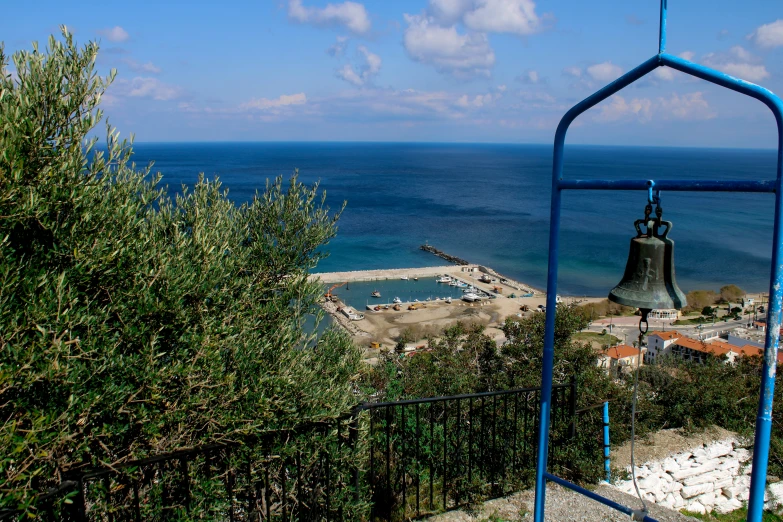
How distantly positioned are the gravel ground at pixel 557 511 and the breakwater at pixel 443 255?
164 feet

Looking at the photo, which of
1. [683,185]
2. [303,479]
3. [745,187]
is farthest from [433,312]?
[745,187]

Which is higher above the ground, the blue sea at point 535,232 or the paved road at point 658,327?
the blue sea at point 535,232

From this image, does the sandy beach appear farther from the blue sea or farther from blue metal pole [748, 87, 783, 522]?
blue metal pole [748, 87, 783, 522]

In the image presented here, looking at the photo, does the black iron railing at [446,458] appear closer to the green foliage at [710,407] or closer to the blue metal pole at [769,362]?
the blue metal pole at [769,362]

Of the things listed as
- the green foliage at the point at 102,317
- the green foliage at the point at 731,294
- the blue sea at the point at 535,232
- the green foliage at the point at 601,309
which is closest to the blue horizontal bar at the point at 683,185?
the green foliage at the point at 102,317

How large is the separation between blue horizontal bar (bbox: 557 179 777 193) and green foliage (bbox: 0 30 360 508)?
9.25ft

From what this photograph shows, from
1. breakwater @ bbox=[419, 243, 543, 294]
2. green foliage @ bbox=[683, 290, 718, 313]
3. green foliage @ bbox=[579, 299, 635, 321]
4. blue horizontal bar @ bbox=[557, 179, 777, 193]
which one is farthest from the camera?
breakwater @ bbox=[419, 243, 543, 294]

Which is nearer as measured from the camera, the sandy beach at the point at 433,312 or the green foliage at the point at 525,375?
the green foliage at the point at 525,375

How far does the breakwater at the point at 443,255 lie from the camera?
5503 cm

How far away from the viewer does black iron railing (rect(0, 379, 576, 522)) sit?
3486mm

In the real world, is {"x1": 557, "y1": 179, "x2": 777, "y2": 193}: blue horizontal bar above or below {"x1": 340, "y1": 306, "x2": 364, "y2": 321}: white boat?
above

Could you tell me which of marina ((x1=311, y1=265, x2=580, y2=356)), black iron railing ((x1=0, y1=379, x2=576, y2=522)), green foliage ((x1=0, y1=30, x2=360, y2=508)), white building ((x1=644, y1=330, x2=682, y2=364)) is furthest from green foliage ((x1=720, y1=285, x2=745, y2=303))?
green foliage ((x1=0, y1=30, x2=360, y2=508))

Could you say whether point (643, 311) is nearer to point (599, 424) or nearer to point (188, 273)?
point (188, 273)

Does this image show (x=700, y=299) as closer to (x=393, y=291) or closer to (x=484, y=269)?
(x=484, y=269)
